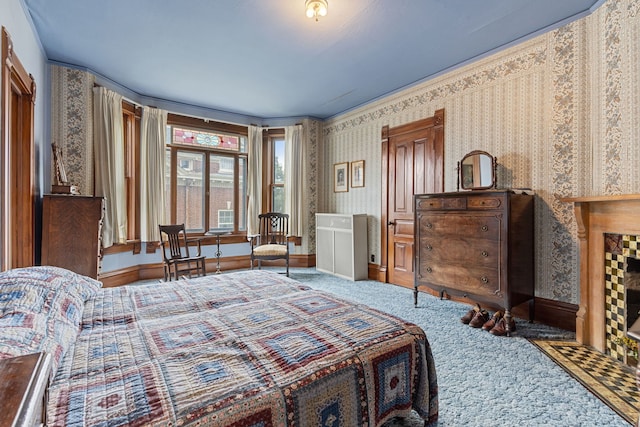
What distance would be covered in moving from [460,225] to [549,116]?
1.32 metres

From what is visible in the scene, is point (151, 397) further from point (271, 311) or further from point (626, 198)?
point (626, 198)

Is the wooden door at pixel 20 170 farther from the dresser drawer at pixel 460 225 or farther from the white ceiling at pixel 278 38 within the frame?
the dresser drawer at pixel 460 225

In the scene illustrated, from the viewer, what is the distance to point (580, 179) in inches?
109

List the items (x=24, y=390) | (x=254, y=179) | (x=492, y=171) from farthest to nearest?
1. (x=254, y=179)
2. (x=492, y=171)
3. (x=24, y=390)

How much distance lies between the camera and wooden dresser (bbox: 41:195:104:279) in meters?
3.00

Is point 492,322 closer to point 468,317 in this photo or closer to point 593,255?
point 468,317

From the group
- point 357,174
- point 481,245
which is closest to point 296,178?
point 357,174

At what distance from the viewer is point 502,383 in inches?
77.8

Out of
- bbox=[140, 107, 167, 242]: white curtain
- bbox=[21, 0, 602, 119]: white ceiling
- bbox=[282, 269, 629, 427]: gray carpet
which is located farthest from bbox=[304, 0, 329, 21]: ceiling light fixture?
bbox=[140, 107, 167, 242]: white curtain

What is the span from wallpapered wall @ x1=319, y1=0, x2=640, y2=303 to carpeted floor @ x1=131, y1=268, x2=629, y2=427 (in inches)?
34.9

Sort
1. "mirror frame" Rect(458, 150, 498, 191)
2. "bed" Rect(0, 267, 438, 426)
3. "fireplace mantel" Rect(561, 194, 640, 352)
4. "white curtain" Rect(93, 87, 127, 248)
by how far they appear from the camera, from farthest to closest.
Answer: "white curtain" Rect(93, 87, 127, 248)
"mirror frame" Rect(458, 150, 498, 191)
"fireplace mantel" Rect(561, 194, 640, 352)
"bed" Rect(0, 267, 438, 426)

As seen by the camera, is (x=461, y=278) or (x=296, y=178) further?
(x=296, y=178)

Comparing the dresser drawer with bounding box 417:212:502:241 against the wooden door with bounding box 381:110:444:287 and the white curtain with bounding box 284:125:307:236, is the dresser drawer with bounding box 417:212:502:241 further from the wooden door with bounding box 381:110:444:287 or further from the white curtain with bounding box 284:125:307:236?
the white curtain with bounding box 284:125:307:236

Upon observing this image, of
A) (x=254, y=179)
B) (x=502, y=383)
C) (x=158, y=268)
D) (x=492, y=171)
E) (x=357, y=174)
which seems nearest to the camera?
(x=502, y=383)
